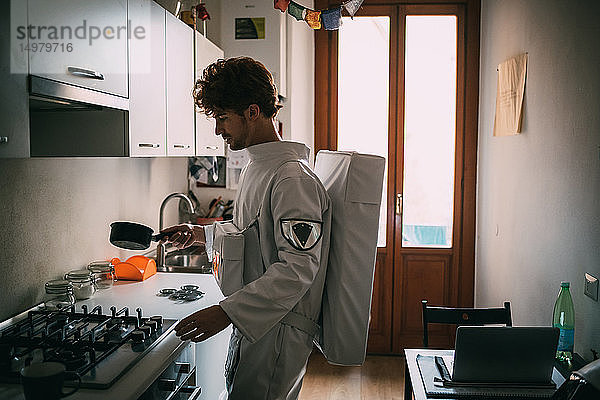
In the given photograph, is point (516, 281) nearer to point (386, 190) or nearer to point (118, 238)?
point (386, 190)

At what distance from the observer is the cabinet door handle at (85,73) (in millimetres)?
1679

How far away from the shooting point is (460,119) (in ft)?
14.4

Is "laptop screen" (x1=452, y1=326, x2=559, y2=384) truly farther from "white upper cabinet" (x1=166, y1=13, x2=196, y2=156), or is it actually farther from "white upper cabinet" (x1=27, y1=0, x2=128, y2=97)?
"white upper cabinet" (x1=166, y1=13, x2=196, y2=156)

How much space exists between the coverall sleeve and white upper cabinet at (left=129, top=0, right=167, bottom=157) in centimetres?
60

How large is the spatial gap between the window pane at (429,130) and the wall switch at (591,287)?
228 cm

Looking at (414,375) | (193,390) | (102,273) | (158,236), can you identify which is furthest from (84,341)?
(414,375)

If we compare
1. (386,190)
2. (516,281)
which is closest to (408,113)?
(386,190)

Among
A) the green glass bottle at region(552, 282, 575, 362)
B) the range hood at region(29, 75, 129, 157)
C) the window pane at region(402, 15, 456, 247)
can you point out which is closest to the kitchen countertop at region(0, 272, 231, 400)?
the range hood at region(29, 75, 129, 157)

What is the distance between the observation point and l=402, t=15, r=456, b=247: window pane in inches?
172

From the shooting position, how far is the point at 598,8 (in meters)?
2.12

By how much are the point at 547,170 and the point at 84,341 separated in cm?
194

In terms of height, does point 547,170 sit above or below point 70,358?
above

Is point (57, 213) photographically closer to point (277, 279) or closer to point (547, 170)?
point (277, 279)

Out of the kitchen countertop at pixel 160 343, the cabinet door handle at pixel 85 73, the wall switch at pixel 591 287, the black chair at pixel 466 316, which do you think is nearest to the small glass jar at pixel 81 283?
the kitchen countertop at pixel 160 343
